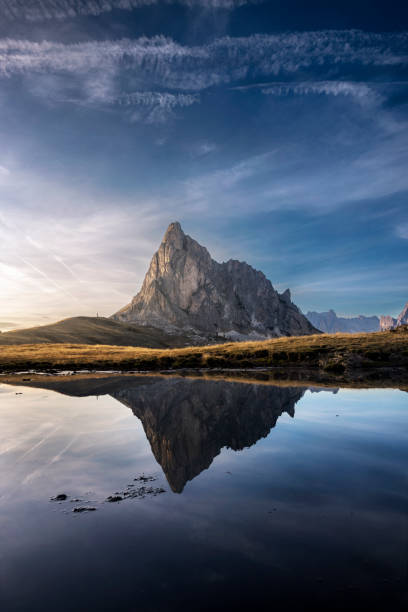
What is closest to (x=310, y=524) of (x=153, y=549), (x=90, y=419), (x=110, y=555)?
(x=153, y=549)

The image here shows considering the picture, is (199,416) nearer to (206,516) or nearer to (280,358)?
(206,516)

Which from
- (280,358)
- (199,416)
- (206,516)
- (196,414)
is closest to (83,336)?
(280,358)

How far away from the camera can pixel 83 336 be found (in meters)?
118

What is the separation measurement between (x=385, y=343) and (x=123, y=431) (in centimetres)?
3659

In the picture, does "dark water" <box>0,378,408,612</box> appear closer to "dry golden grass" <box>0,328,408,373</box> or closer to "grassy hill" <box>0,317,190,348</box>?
"dry golden grass" <box>0,328,408,373</box>

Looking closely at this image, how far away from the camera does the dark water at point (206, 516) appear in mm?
4590

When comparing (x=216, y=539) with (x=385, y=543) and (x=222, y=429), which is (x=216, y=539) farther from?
(x=222, y=429)

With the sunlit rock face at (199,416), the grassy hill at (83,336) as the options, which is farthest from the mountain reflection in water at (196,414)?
the grassy hill at (83,336)

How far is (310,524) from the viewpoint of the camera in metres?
6.15

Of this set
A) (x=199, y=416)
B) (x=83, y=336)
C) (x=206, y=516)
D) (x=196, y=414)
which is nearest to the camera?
(x=206, y=516)

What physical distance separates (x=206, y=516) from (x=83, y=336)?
118388 mm

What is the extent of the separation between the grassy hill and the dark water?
8359cm

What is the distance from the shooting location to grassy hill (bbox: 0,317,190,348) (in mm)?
95512

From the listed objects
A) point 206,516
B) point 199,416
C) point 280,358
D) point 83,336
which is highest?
point 83,336
